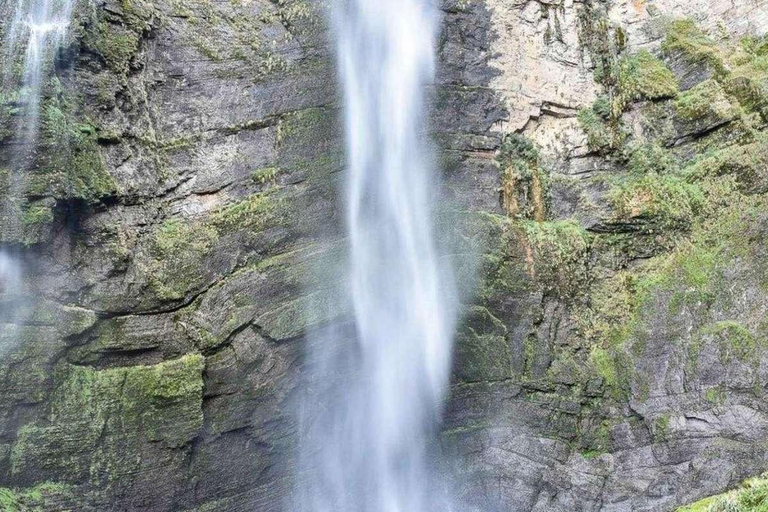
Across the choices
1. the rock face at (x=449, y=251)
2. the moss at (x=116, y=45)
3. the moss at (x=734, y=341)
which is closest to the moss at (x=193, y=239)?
the rock face at (x=449, y=251)

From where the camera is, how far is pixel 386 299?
10.8 m

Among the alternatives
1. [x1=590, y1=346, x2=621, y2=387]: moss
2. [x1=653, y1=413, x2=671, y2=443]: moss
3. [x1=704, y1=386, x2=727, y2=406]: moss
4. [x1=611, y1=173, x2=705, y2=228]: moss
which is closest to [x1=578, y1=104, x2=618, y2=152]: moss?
[x1=611, y1=173, x2=705, y2=228]: moss

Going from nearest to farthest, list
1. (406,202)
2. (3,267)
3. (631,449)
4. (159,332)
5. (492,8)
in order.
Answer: (3,267) < (159,332) < (631,449) < (406,202) < (492,8)

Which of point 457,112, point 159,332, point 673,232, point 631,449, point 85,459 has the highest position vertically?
point 457,112

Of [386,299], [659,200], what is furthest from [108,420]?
[659,200]

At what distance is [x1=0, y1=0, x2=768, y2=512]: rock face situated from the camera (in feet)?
27.6

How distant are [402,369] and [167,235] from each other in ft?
14.4

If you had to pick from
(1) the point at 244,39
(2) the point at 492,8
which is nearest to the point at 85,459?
(1) the point at 244,39

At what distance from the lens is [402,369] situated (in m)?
10.7

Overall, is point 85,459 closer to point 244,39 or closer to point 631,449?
point 244,39

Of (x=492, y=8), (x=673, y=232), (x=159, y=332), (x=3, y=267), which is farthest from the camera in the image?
(x=492, y=8)

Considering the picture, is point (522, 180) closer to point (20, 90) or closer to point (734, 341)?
point (734, 341)

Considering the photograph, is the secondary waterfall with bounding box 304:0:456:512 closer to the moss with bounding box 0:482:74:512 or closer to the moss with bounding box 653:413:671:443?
the moss with bounding box 653:413:671:443

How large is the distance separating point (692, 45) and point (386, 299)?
23.6 ft
